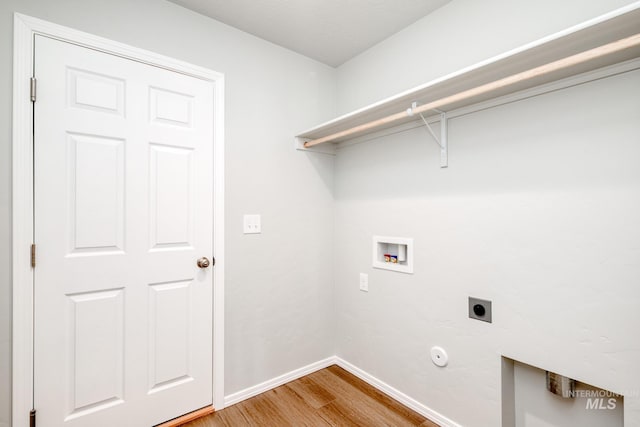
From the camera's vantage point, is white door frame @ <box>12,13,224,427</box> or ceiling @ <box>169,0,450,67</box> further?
ceiling @ <box>169,0,450,67</box>

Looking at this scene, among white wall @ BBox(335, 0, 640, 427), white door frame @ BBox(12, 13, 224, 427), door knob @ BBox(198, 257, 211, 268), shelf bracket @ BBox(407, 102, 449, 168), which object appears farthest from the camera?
door knob @ BBox(198, 257, 211, 268)

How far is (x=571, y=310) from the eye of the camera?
127 centimetres

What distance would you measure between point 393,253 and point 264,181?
1.01 m

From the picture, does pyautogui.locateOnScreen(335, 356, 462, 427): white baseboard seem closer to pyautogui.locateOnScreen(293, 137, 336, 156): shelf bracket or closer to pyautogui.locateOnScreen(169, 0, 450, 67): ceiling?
pyautogui.locateOnScreen(293, 137, 336, 156): shelf bracket

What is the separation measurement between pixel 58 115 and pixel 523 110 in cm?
216

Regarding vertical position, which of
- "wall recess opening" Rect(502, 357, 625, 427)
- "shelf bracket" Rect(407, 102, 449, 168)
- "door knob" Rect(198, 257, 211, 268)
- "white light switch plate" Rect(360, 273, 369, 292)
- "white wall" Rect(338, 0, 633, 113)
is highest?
"white wall" Rect(338, 0, 633, 113)

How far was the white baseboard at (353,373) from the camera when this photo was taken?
5.75ft

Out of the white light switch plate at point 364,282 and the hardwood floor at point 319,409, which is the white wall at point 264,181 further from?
the white light switch plate at point 364,282

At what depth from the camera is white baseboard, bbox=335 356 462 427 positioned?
1.71 metres

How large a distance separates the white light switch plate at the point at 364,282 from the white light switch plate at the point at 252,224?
0.81 m
